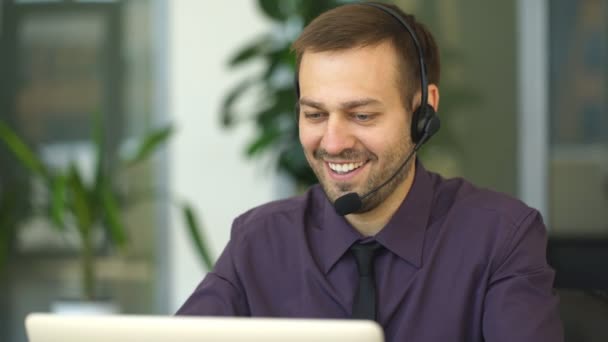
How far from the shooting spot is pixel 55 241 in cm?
463

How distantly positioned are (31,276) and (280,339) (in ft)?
12.7

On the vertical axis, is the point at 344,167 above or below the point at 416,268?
above

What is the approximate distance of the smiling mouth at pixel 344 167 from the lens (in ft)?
5.30

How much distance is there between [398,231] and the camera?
1.65 metres

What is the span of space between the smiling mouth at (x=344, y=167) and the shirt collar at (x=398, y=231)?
98 millimetres

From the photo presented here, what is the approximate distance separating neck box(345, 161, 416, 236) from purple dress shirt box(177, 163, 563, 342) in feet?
0.07

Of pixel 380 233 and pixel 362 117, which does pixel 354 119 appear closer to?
pixel 362 117

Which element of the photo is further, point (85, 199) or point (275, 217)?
point (85, 199)

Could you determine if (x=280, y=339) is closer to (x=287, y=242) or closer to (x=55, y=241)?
(x=287, y=242)

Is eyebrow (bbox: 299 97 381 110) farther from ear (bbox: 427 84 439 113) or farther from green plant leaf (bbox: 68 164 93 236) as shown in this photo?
green plant leaf (bbox: 68 164 93 236)

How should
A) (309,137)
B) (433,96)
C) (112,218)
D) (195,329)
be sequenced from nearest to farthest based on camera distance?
(195,329), (309,137), (433,96), (112,218)

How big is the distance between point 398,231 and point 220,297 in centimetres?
31

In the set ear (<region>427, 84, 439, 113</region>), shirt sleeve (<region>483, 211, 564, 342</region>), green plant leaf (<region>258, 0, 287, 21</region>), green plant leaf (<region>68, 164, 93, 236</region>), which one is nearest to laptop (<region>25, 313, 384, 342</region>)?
shirt sleeve (<region>483, 211, 564, 342</region>)

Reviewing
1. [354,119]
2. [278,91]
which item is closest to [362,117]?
[354,119]
